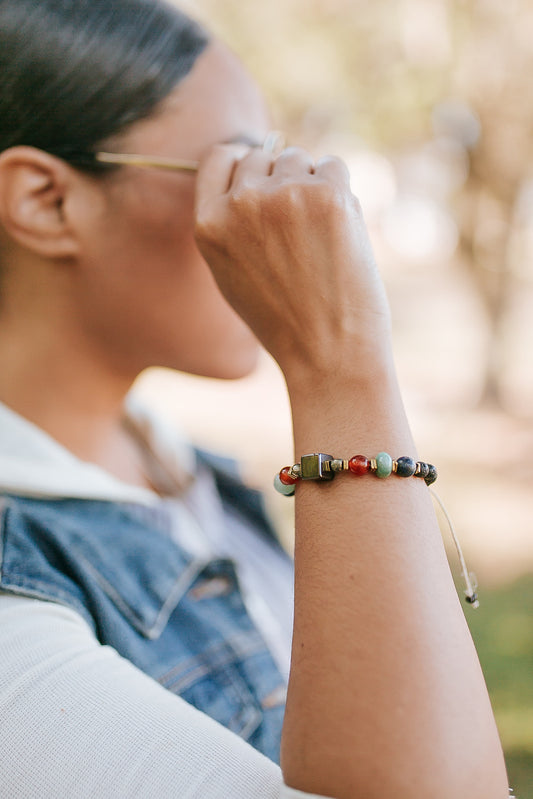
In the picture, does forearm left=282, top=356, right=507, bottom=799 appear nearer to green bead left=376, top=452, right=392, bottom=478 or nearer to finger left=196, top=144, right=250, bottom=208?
green bead left=376, top=452, right=392, bottom=478

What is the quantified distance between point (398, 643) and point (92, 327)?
3.14ft

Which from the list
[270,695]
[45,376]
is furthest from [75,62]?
[270,695]

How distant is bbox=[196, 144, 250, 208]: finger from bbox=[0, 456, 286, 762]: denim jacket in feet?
2.13

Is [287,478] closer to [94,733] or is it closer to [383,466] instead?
[383,466]

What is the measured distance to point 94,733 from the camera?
0.95m

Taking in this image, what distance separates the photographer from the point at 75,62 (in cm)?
138

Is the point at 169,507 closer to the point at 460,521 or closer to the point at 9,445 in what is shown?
the point at 9,445

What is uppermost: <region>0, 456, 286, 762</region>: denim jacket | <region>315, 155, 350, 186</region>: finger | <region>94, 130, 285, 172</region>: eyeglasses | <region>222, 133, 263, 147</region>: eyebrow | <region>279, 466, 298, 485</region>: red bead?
<region>222, 133, 263, 147</region>: eyebrow

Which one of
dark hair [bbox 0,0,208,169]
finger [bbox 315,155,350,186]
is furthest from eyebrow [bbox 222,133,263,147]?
finger [bbox 315,155,350,186]

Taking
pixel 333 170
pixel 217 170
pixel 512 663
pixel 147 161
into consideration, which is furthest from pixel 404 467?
pixel 512 663

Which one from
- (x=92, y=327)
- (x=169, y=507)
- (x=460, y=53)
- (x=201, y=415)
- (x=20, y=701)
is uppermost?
(x=460, y=53)

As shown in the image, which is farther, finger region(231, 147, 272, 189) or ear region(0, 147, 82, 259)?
ear region(0, 147, 82, 259)

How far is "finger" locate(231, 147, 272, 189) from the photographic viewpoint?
4.14 ft

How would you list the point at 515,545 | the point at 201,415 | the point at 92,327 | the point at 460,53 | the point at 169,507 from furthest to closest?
the point at 201,415 < the point at 460,53 < the point at 515,545 < the point at 169,507 < the point at 92,327
